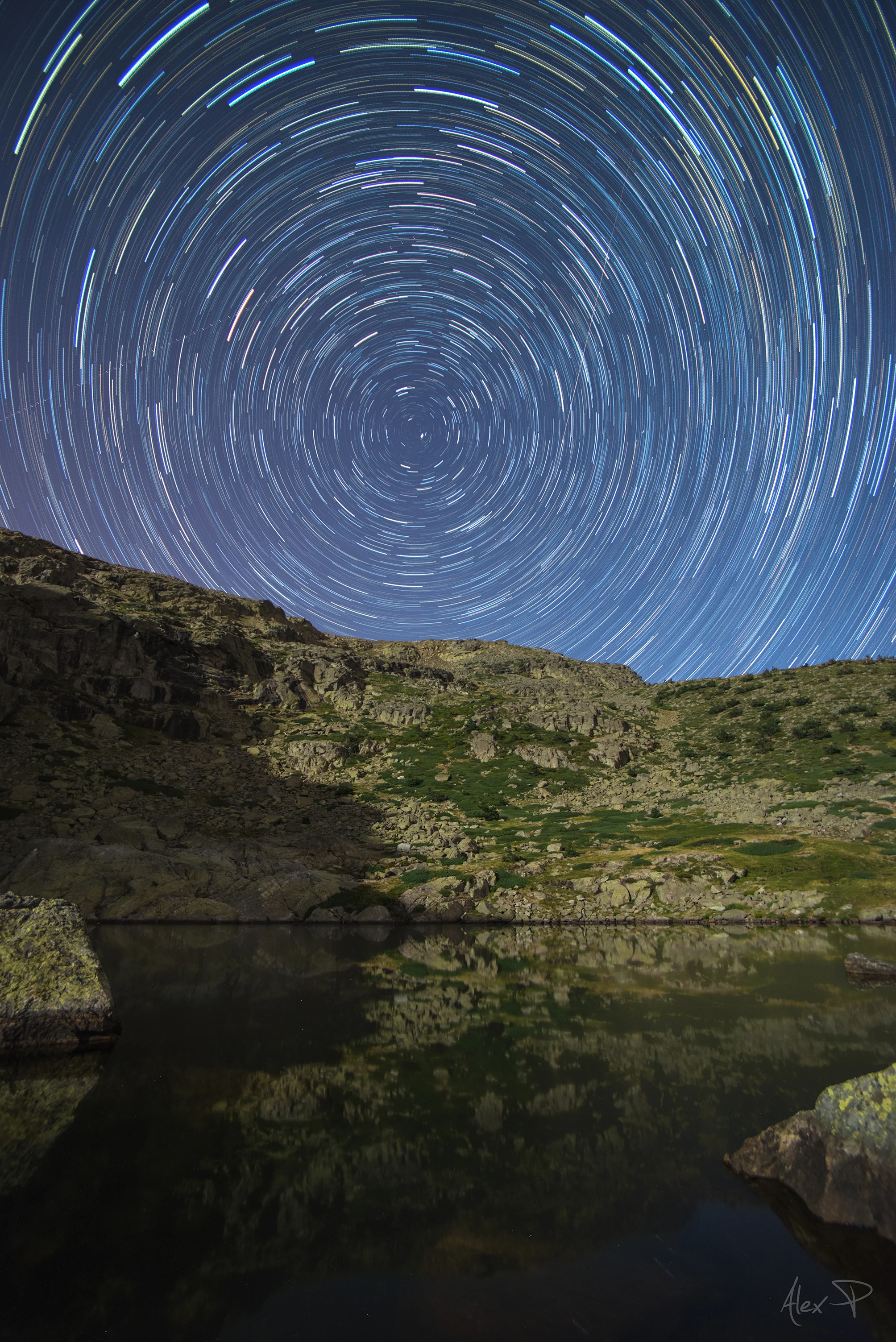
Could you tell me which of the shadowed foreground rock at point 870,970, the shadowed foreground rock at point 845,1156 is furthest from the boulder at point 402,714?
the shadowed foreground rock at point 845,1156

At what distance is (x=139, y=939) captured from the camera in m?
29.8

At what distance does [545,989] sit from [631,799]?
174 feet

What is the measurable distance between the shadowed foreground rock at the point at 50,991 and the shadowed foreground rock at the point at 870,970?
24.1 m

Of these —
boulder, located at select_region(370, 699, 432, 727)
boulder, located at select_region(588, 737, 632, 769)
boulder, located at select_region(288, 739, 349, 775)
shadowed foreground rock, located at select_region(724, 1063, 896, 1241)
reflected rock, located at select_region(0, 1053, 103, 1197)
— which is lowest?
reflected rock, located at select_region(0, 1053, 103, 1197)

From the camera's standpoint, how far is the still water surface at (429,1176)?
6266 mm

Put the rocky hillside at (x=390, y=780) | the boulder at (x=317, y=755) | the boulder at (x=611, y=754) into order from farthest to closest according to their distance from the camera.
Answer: the boulder at (x=611, y=754)
the boulder at (x=317, y=755)
the rocky hillside at (x=390, y=780)

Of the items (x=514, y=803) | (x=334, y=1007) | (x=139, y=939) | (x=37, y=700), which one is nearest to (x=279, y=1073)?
(x=334, y=1007)

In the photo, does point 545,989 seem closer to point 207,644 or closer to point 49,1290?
point 49,1290

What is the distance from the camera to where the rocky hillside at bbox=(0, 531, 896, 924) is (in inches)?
1577

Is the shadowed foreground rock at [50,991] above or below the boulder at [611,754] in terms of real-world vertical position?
below

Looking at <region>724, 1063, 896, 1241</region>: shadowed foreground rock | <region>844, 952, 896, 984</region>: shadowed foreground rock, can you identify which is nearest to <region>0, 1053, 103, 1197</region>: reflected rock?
<region>724, 1063, 896, 1241</region>: shadowed foreground rock
